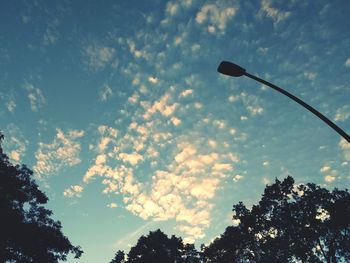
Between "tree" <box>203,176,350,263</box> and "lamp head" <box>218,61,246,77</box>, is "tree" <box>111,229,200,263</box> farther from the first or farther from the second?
"lamp head" <box>218,61,246,77</box>

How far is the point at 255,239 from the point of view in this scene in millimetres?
51656

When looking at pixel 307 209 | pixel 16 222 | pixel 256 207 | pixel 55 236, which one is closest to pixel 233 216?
pixel 256 207

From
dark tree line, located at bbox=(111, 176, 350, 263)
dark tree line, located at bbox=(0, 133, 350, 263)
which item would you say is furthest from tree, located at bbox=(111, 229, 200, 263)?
dark tree line, located at bbox=(111, 176, 350, 263)

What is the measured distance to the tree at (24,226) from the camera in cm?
2348

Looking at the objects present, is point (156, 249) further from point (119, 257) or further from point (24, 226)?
point (24, 226)

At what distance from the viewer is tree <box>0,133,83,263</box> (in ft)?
77.0

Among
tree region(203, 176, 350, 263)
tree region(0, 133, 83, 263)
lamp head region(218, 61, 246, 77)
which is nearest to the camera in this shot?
lamp head region(218, 61, 246, 77)

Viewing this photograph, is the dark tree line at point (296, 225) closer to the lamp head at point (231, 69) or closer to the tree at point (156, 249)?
the tree at point (156, 249)

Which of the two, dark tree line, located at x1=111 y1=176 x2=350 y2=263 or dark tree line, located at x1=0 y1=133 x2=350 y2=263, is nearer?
dark tree line, located at x1=0 y1=133 x2=350 y2=263

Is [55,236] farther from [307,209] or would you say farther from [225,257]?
[225,257]

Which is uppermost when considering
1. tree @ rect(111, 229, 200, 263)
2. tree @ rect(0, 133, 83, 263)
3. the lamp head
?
tree @ rect(111, 229, 200, 263)

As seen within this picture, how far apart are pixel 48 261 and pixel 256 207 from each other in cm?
3226

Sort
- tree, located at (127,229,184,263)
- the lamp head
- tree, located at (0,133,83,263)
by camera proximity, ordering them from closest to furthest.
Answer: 1. the lamp head
2. tree, located at (0,133,83,263)
3. tree, located at (127,229,184,263)

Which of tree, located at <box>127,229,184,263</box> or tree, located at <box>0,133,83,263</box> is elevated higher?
tree, located at <box>127,229,184,263</box>
